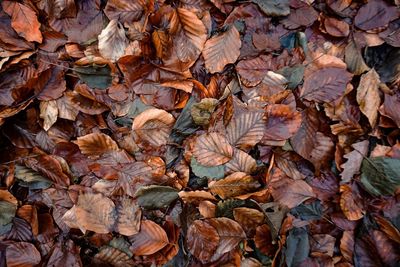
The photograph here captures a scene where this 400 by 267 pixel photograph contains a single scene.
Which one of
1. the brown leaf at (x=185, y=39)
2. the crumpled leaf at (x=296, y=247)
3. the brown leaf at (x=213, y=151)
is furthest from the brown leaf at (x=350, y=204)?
the brown leaf at (x=185, y=39)

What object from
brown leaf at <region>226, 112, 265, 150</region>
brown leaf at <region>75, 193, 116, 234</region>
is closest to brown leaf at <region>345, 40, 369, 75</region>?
brown leaf at <region>226, 112, 265, 150</region>

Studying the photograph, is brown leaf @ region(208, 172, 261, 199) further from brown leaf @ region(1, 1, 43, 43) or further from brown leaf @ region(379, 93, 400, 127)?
brown leaf @ region(1, 1, 43, 43)

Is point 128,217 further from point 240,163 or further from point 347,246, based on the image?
point 347,246

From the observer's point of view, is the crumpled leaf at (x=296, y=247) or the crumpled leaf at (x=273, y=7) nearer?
the crumpled leaf at (x=296, y=247)

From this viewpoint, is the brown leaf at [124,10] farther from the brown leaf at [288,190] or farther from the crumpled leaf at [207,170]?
the brown leaf at [288,190]

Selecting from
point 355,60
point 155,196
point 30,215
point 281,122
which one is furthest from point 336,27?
point 30,215

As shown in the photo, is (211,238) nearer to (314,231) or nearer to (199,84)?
(314,231)
